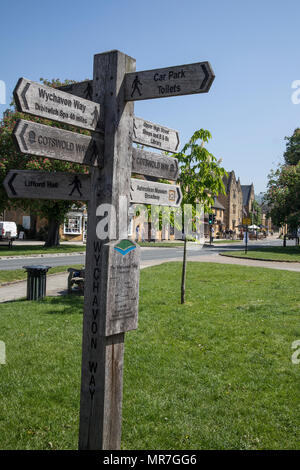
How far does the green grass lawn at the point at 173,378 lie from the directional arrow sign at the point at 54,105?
2.81m

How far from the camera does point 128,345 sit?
241 inches

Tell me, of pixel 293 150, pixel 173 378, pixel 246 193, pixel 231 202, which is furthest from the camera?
pixel 246 193

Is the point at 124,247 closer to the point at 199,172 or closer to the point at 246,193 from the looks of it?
the point at 199,172

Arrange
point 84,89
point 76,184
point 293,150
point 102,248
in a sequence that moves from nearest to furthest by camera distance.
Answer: point 102,248 < point 76,184 < point 84,89 < point 293,150

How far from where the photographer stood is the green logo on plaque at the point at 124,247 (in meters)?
2.86

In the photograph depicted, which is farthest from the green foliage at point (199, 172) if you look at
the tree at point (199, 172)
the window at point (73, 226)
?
the window at point (73, 226)

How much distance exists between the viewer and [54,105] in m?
2.68

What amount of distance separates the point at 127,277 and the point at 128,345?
137 inches

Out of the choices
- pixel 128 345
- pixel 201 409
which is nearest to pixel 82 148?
pixel 201 409

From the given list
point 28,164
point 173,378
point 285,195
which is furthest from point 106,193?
point 285,195

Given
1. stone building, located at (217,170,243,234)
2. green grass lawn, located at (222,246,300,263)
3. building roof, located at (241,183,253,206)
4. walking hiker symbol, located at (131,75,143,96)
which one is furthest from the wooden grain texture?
building roof, located at (241,183,253,206)

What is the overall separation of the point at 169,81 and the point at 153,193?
0.92 meters

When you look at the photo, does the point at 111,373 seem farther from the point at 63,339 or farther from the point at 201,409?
the point at 63,339

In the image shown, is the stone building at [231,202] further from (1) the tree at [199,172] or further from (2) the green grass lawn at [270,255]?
(1) the tree at [199,172]
